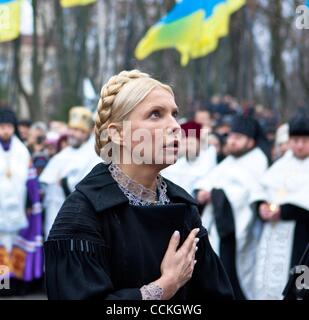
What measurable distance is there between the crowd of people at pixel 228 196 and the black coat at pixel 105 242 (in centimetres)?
524

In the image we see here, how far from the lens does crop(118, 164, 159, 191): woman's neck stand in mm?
3217

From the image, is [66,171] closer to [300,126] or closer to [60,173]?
[60,173]

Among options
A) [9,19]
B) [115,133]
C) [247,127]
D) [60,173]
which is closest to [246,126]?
[247,127]

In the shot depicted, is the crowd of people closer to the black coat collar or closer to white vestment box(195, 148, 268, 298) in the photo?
white vestment box(195, 148, 268, 298)

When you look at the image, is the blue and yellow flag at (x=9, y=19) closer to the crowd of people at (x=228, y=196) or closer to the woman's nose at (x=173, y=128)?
the crowd of people at (x=228, y=196)

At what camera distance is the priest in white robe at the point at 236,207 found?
9164 mm

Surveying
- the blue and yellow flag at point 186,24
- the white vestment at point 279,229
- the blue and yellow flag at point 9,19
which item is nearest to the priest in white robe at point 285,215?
the white vestment at point 279,229

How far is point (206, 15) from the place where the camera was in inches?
487

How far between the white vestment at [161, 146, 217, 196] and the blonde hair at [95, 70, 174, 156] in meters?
6.42

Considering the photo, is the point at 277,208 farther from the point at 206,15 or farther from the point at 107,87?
the point at 107,87

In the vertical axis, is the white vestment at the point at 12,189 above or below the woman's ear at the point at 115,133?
below

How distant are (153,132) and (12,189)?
6.99m

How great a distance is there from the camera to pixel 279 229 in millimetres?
8523

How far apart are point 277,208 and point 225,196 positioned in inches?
33.3
